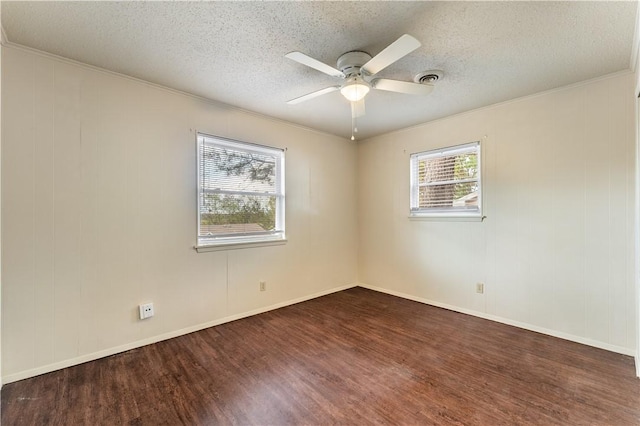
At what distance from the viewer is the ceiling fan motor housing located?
2.12m

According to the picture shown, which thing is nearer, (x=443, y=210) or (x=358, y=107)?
(x=358, y=107)

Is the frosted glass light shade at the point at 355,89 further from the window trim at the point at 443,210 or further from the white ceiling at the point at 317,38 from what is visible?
the window trim at the point at 443,210

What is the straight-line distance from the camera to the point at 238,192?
334 centimetres

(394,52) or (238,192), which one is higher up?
(394,52)

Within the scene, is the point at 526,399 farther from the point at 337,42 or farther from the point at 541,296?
the point at 337,42

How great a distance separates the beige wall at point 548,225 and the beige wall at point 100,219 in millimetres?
2437

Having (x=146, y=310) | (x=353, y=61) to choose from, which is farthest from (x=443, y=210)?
(x=146, y=310)

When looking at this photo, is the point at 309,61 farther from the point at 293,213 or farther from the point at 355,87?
the point at 293,213

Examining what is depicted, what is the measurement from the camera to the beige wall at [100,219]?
210 cm

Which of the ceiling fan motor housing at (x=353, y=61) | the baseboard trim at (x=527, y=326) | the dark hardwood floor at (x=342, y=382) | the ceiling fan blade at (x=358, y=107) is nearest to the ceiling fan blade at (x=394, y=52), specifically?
the ceiling fan motor housing at (x=353, y=61)

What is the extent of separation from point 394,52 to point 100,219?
2666 mm

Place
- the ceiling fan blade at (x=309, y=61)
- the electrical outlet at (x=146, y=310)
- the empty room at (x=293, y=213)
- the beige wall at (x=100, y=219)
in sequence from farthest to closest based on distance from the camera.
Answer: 1. the electrical outlet at (x=146, y=310)
2. the beige wall at (x=100, y=219)
3. the empty room at (x=293, y=213)
4. the ceiling fan blade at (x=309, y=61)

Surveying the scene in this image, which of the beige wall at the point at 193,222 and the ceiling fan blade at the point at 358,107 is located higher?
the ceiling fan blade at the point at 358,107

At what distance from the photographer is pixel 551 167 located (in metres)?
2.86
